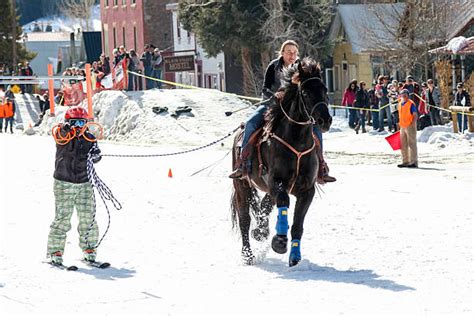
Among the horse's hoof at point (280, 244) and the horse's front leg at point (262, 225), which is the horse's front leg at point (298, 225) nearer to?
the horse's hoof at point (280, 244)

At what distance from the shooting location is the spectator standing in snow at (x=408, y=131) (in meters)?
21.2

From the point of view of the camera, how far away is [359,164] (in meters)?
22.6

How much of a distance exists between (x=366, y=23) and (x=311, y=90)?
34.9 metres

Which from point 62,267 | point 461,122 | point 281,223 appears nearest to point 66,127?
point 62,267

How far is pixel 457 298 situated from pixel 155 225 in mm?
5870

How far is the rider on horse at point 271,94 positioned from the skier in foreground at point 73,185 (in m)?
1.53

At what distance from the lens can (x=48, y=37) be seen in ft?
409

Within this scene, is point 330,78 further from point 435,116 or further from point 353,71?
point 435,116

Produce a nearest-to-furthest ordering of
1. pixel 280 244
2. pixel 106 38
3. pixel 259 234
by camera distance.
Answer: pixel 280 244
pixel 259 234
pixel 106 38

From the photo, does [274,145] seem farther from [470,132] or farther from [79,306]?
[470,132]

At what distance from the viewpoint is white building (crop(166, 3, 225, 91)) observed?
57.1 m

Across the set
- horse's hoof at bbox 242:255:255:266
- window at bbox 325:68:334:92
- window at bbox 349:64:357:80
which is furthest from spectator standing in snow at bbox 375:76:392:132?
window at bbox 325:68:334:92

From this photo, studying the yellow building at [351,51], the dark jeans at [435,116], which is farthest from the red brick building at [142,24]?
the dark jeans at [435,116]

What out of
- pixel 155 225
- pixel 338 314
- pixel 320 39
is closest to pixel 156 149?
pixel 155 225
